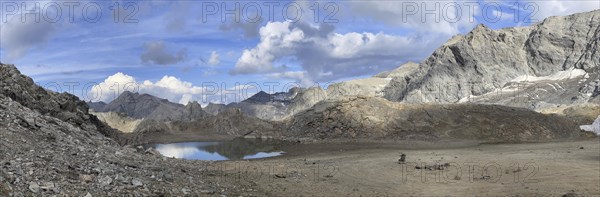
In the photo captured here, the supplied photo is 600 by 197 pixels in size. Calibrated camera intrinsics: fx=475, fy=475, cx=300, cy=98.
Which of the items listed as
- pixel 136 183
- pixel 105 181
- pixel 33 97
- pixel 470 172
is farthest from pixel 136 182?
pixel 470 172

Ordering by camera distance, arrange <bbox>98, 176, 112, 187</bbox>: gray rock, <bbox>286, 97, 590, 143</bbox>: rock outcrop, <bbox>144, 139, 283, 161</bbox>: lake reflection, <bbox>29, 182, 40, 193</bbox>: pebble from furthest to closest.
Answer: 1. <bbox>286, 97, 590, 143</bbox>: rock outcrop
2. <bbox>144, 139, 283, 161</bbox>: lake reflection
3. <bbox>98, 176, 112, 187</bbox>: gray rock
4. <bbox>29, 182, 40, 193</bbox>: pebble

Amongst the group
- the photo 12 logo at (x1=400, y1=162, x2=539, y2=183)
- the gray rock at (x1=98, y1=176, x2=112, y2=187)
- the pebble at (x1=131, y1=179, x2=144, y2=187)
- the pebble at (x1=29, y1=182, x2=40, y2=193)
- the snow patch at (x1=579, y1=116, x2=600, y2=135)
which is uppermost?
the pebble at (x1=29, y1=182, x2=40, y2=193)

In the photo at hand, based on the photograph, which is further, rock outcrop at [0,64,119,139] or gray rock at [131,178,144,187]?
rock outcrop at [0,64,119,139]

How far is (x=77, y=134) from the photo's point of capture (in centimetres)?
2252

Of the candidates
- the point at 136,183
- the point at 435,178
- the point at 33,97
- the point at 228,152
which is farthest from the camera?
the point at 228,152

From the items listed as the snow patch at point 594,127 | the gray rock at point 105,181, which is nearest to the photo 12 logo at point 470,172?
the gray rock at point 105,181

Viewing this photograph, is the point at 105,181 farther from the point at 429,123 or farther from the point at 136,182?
the point at 429,123

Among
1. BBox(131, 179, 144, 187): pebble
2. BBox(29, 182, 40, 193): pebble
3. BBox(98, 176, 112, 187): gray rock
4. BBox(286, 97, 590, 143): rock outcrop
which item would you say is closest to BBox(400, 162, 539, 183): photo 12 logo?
BBox(131, 179, 144, 187): pebble

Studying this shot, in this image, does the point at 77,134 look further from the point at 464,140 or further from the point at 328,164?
the point at 464,140

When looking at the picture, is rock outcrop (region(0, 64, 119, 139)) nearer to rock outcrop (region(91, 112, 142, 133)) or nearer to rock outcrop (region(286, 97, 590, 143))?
rock outcrop (region(286, 97, 590, 143))

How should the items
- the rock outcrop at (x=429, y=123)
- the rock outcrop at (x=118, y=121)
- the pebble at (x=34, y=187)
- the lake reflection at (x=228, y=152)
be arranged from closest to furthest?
1. the pebble at (x=34, y=187)
2. the lake reflection at (x=228, y=152)
3. the rock outcrop at (x=429, y=123)
4. the rock outcrop at (x=118, y=121)

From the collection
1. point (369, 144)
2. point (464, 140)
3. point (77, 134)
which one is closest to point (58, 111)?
point (77, 134)

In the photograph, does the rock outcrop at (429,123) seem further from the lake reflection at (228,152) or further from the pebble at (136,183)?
the pebble at (136,183)

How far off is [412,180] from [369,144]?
31.0 meters
